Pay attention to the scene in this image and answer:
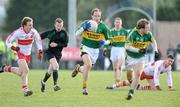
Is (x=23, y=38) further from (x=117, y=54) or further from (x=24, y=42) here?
(x=117, y=54)

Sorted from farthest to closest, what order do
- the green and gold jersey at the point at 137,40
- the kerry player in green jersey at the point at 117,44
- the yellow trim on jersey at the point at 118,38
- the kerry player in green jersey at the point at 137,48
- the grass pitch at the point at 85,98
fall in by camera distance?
1. the yellow trim on jersey at the point at 118,38
2. the kerry player in green jersey at the point at 117,44
3. the green and gold jersey at the point at 137,40
4. the kerry player in green jersey at the point at 137,48
5. the grass pitch at the point at 85,98

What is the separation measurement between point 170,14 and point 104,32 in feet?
193

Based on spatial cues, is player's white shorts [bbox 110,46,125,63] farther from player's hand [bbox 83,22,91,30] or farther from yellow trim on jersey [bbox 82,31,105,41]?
player's hand [bbox 83,22,91,30]

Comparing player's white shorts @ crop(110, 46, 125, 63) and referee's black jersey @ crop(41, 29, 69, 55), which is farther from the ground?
referee's black jersey @ crop(41, 29, 69, 55)

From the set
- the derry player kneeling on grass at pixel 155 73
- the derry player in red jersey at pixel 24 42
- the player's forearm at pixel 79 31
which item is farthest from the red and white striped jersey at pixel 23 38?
the derry player kneeling on grass at pixel 155 73

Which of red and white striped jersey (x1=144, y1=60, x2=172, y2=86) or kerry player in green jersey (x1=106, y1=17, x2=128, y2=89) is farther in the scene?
kerry player in green jersey (x1=106, y1=17, x2=128, y2=89)

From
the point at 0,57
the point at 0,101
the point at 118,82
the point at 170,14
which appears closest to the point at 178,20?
the point at 170,14

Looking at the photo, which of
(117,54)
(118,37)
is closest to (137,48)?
(117,54)

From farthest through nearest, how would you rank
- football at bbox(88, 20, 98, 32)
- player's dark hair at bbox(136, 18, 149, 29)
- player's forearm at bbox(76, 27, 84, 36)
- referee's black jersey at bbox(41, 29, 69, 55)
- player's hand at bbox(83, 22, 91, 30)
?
referee's black jersey at bbox(41, 29, 69, 55) → football at bbox(88, 20, 98, 32) → player's hand at bbox(83, 22, 91, 30) → player's forearm at bbox(76, 27, 84, 36) → player's dark hair at bbox(136, 18, 149, 29)

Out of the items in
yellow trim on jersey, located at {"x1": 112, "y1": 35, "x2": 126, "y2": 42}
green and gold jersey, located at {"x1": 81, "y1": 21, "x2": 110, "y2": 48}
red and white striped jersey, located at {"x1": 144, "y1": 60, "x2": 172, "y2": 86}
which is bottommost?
red and white striped jersey, located at {"x1": 144, "y1": 60, "x2": 172, "y2": 86}

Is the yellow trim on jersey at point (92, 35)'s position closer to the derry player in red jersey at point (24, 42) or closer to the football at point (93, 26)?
the football at point (93, 26)

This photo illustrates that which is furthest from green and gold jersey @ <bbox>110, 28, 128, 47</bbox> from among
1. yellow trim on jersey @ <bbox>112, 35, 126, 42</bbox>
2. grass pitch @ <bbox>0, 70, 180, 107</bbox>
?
grass pitch @ <bbox>0, 70, 180, 107</bbox>

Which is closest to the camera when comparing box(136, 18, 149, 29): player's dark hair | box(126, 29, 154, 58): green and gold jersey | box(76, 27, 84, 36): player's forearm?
box(136, 18, 149, 29): player's dark hair

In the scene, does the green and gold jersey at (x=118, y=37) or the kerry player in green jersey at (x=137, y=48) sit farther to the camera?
the green and gold jersey at (x=118, y=37)
